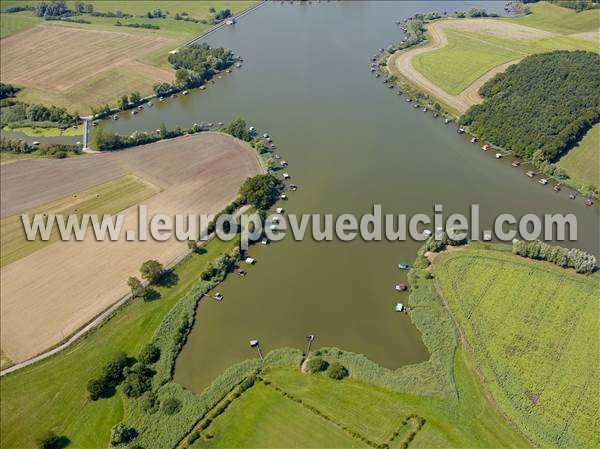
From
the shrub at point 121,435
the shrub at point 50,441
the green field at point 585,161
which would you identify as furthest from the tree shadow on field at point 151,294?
the green field at point 585,161

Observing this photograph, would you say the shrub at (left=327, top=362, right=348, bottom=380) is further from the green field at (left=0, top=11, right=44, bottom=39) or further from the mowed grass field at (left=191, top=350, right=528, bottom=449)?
the green field at (left=0, top=11, right=44, bottom=39)

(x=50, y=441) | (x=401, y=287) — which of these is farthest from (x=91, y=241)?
(x=401, y=287)

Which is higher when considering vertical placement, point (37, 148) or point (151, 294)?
point (37, 148)

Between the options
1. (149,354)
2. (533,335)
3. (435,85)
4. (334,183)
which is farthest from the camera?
(435,85)

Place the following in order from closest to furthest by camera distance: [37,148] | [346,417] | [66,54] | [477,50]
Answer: [346,417] → [37,148] → [477,50] → [66,54]

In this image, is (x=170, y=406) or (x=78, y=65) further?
(x=78, y=65)

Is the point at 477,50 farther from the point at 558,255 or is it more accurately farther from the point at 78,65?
the point at 78,65

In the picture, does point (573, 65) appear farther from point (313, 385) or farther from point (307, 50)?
point (313, 385)

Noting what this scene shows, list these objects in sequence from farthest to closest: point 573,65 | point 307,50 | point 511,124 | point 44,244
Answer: point 307,50 < point 573,65 < point 511,124 < point 44,244

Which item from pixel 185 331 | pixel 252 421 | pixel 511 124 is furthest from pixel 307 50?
pixel 252 421
